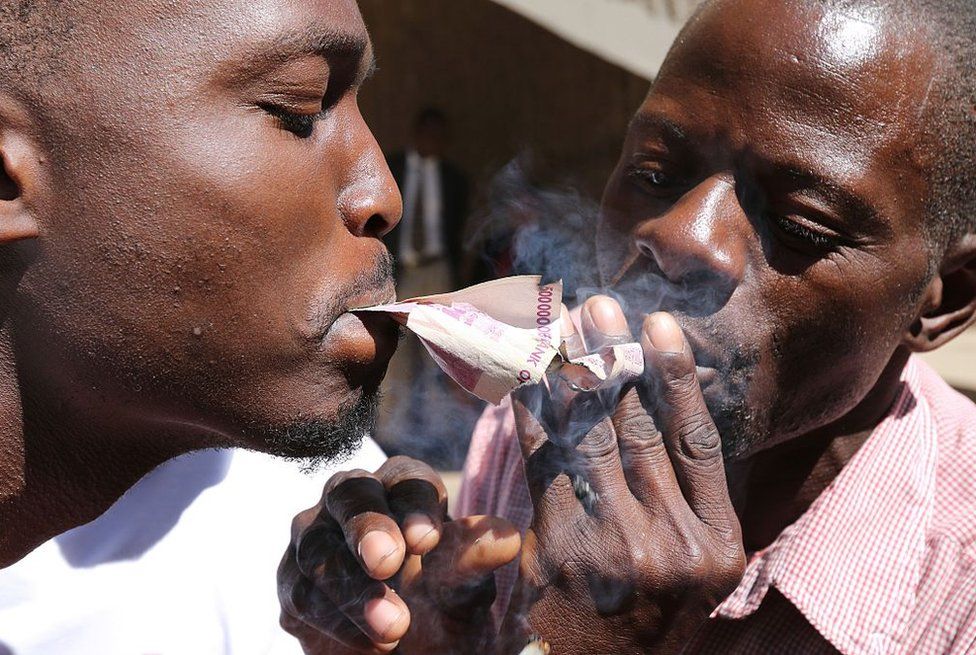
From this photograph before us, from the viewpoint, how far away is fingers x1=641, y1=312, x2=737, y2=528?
1632mm

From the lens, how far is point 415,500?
1.71m

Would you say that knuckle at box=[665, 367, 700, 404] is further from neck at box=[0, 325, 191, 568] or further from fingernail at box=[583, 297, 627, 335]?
neck at box=[0, 325, 191, 568]

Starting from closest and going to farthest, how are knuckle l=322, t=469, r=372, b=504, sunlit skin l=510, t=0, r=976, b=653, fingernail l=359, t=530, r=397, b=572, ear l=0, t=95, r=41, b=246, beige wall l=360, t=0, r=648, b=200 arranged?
ear l=0, t=95, r=41, b=246, fingernail l=359, t=530, r=397, b=572, sunlit skin l=510, t=0, r=976, b=653, knuckle l=322, t=469, r=372, b=504, beige wall l=360, t=0, r=648, b=200

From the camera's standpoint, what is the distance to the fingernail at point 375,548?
154 centimetres

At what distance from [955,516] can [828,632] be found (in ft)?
1.22

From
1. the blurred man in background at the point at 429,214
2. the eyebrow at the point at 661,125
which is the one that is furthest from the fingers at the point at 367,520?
the blurred man in background at the point at 429,214

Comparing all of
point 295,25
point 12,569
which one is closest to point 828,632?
point 295,25

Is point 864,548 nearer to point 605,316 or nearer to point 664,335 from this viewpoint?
point 664,335

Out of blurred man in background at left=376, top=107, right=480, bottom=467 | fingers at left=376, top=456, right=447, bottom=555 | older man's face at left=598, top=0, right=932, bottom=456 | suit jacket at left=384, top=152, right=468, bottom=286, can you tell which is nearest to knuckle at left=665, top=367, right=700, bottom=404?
older man's face at left=598, top=0, right=932, bottom=456

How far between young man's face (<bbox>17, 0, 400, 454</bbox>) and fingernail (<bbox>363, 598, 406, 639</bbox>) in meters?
0.28

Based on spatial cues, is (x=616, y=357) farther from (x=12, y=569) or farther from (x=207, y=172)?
(x=12, y=569)

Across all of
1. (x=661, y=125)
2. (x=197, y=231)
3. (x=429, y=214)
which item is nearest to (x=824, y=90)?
(x=661, y=125)

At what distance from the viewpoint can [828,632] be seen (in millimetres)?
1884

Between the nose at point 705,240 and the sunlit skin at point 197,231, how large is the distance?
1.93 ft
